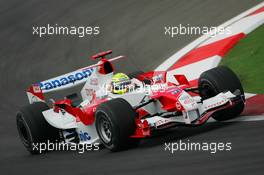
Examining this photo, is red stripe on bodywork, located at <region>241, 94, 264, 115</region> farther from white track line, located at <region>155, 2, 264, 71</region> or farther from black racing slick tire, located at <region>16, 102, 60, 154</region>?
white track line, located at <region>155, 2, 264, 71</region>

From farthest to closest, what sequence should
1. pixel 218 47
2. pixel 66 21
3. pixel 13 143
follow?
pixel 66 21 < pixel 218 47 < pixel 13 143

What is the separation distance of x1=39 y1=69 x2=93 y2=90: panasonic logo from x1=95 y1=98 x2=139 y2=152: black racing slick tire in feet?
5.68

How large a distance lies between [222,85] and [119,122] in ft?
6.09

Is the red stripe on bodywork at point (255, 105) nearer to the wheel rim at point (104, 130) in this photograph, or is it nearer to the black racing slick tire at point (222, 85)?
the black racing slick tire at point (222, 85)

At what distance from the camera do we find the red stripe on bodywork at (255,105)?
12191 millimetres

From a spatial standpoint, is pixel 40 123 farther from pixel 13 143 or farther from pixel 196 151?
pixel 196 151

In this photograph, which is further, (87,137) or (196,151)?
(87,137)

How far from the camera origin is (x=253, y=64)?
47.9ft

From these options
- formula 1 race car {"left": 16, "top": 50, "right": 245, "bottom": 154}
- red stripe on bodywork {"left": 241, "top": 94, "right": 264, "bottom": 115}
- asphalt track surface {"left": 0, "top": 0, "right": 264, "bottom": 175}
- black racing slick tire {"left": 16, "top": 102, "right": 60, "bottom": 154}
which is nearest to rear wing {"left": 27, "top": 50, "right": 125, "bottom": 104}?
formula 1 race car {"left": 16, "top": 50, "right": 245, "bottom": 154}

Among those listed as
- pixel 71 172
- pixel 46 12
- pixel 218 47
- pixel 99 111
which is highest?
pixel 46 12

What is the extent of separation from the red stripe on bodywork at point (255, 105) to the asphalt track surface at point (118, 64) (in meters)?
0.49

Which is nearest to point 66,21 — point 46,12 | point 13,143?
point 46,12

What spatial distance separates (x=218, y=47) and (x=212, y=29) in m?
1.63

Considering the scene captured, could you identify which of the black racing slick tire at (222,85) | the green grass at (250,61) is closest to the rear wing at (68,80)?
the black racing slick tire at (222,85)
